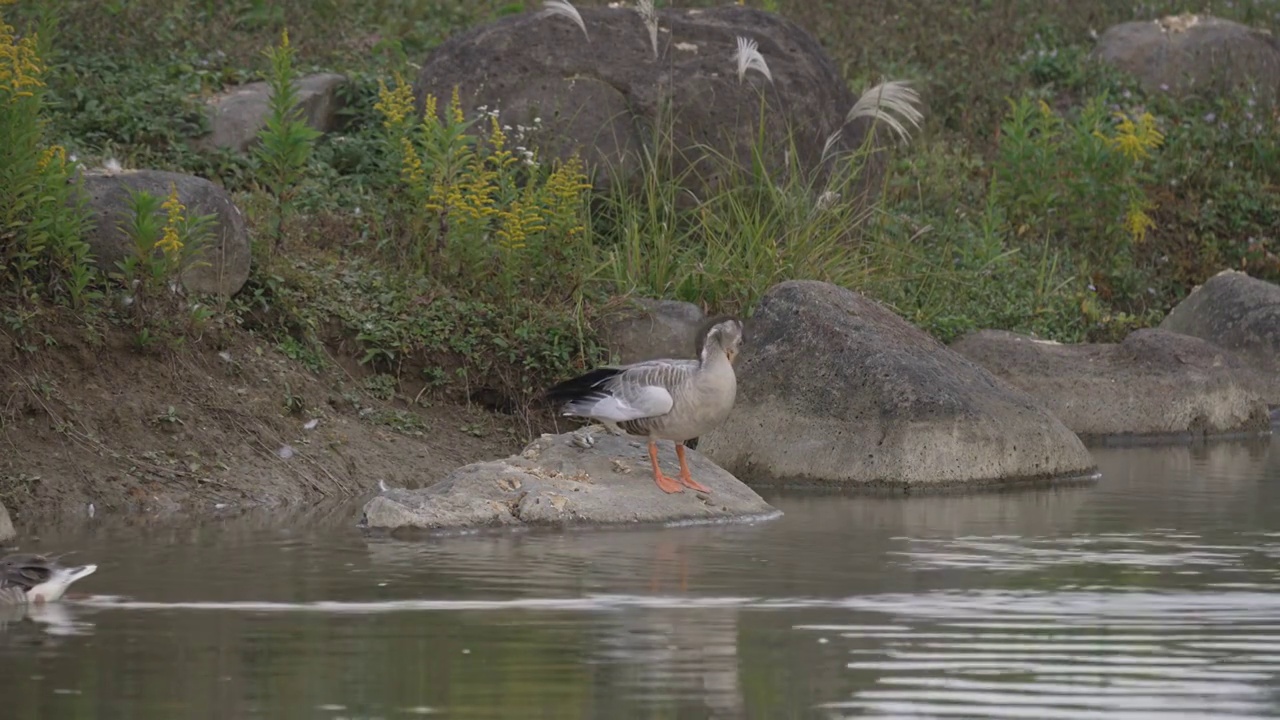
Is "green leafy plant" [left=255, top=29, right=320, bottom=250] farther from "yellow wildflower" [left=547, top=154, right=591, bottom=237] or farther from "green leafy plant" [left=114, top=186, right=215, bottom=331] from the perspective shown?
"yellow wildflower" [left=547, top=154, right=591, bottom=237]

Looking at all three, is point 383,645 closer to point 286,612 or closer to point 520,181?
point 286,612

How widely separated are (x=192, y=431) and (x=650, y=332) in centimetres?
357

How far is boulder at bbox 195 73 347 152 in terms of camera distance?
16750 mm

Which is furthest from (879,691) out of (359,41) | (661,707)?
(359,41)

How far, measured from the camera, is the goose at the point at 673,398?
10.3 metres

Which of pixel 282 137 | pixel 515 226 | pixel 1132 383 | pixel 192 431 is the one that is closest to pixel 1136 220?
pixel 1132 383

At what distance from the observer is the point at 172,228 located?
11.9 meters

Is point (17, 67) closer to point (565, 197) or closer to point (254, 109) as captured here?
point (565, 197)

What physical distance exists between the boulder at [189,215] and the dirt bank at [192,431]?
0.44 metres

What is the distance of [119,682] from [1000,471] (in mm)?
7155

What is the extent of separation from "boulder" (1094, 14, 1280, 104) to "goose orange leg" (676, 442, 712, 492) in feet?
51.0

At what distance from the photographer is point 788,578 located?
28.2 feet

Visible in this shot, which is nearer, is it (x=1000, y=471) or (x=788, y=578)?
(x=788, y=578)

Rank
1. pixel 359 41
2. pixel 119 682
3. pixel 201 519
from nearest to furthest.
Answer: pixel 119 682 → pixel 201 519 → pixel 359 41
